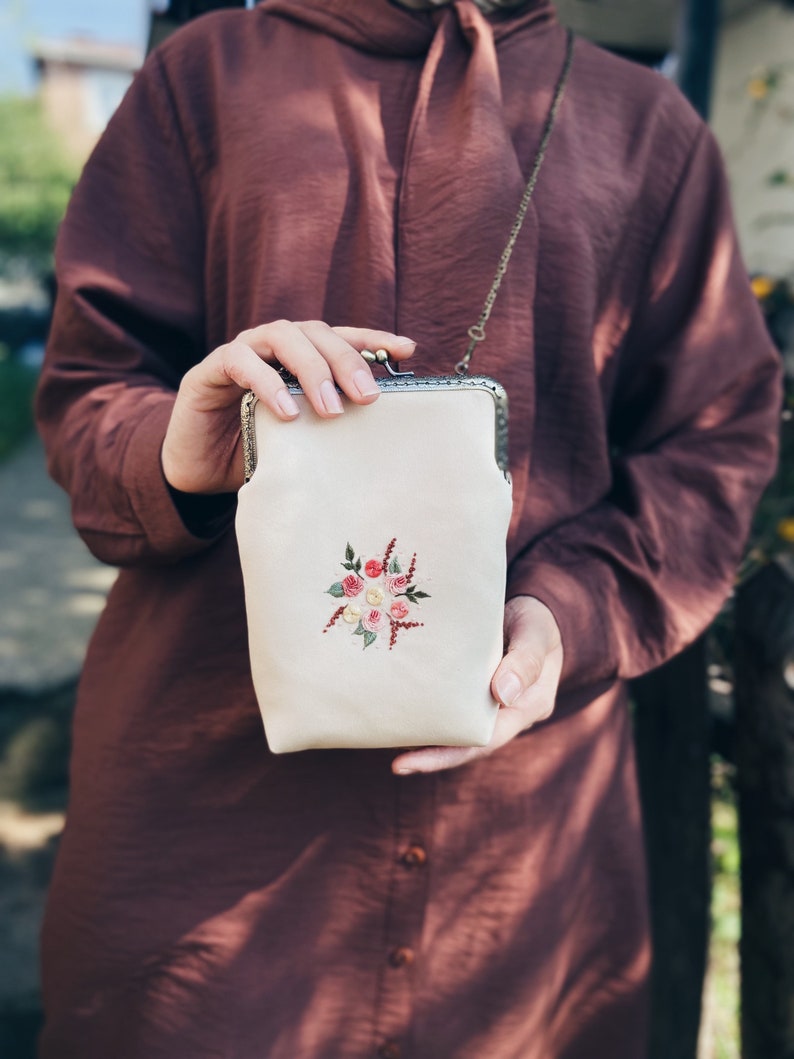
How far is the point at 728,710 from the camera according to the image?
1.72 meters

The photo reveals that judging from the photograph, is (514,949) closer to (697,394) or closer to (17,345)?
(697,394)

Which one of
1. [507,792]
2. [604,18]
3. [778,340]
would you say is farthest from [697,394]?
[604,18]

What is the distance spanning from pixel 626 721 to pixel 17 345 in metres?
16.5

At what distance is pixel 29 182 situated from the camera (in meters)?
19.6

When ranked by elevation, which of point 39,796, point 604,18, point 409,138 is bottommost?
point 39,796

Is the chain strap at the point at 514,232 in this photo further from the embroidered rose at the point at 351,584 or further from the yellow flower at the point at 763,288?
the yellow flower at the point at 763,288

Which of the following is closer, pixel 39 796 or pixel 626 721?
pixel 626 721

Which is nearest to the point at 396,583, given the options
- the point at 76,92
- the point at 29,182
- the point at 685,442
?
the point at 685,442

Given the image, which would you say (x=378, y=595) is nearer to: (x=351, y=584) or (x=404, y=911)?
(x=351, y=584)

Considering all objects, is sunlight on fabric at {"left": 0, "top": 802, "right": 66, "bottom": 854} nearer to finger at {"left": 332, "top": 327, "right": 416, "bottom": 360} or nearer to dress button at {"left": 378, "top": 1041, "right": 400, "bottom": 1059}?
dress button at {"left": 378, "top": 1041, "right": 400, "bottom": 1059}

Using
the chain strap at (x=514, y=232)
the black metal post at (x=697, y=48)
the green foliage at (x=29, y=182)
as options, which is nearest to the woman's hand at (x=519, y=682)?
the chain strap at (x=514, y=232)

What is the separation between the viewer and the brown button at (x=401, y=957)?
113 centimetres

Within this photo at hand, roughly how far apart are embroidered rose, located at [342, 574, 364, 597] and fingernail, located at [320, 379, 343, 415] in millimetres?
150

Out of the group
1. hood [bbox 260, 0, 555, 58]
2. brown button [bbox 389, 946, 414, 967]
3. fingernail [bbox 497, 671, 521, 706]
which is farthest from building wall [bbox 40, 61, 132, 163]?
fingernail [bbox 497, 671, 521, 706]
